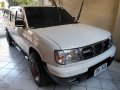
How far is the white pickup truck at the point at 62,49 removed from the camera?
2078 millimetres

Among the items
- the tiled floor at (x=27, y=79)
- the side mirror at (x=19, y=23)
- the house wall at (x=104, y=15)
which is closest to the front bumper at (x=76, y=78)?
the tiled floor at (x=27, y=79)

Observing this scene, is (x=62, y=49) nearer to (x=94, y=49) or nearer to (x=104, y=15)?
(x=94, y=49)

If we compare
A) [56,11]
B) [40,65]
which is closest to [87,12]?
[56,11]

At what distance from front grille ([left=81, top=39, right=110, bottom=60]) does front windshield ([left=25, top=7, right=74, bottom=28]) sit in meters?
1.06

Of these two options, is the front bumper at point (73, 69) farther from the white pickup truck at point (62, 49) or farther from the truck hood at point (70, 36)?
the truck hood at point (70, 36)

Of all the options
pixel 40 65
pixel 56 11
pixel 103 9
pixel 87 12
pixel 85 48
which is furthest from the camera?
pixel 87 12

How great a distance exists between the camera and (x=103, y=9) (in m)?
3.96

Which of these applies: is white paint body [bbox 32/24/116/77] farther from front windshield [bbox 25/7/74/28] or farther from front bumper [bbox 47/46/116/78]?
front windshield [bbox 25/7/74/28]

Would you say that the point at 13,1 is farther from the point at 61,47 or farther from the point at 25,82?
the point at 61,47

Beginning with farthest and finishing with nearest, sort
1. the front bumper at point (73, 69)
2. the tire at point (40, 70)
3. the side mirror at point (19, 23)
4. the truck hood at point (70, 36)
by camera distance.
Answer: the side mirror at point (19, 23) → the tire at point (40, 70) → the truck hood at point (70, 36) → the front bumper at point (73, 69)

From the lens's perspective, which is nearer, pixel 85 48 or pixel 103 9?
pixel 85 48

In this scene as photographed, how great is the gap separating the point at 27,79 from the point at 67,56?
1376 millimetres

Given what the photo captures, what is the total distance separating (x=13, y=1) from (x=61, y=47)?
614 centimetres

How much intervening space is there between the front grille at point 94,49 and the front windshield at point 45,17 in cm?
106
